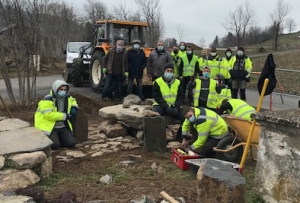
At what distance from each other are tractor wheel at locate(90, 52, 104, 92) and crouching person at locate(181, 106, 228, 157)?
6.18 meters

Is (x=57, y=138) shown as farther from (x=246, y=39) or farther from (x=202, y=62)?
(x=246, y=39)

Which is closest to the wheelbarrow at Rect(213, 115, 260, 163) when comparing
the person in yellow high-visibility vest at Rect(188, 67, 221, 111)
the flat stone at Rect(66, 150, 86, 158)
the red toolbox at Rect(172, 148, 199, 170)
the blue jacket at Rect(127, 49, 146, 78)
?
the red toolbox at Rect(172, 148, 199, 170)

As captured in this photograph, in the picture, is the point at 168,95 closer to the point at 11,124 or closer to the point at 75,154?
the point at 75,154

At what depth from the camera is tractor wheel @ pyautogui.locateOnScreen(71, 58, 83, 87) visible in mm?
13281

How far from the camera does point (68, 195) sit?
3561 millimetres

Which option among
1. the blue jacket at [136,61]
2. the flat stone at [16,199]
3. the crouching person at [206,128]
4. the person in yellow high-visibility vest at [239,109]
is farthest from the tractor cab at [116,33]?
the flat stone at [16,199]

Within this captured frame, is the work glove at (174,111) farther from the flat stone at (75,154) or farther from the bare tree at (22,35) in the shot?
the bare tree at (22,35)

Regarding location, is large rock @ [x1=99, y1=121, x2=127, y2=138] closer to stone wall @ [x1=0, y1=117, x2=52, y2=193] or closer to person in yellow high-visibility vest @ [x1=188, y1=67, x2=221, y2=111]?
person in yellow high-visibility vest @ [x1=188, y1=67, x2=221, y2=111]

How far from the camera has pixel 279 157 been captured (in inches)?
141

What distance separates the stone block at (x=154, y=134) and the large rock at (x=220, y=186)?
2152 mm

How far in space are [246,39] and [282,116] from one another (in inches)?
2538

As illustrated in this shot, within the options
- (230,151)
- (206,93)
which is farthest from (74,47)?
(230,151)

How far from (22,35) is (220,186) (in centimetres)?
637

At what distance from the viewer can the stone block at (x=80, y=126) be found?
6476 mm
